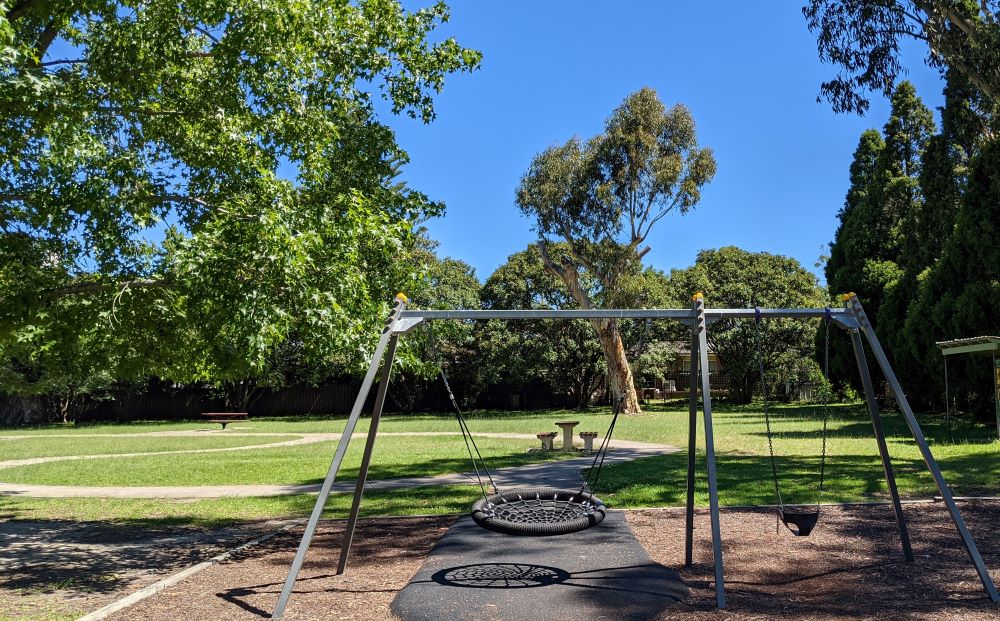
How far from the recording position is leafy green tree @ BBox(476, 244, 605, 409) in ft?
117

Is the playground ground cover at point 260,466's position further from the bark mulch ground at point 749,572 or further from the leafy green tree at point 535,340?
the leafy green tree at point 535,340

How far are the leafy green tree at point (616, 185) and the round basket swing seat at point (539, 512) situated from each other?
2329 centimetres

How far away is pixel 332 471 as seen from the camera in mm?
5227

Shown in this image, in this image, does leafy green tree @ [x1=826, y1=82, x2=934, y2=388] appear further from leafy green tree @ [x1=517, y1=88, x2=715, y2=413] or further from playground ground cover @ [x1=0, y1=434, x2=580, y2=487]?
playground ground cover @ [x1=0, y1=434, x2=580, y2=487]

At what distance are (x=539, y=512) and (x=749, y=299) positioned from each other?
116 feet

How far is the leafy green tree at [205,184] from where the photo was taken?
237 inches

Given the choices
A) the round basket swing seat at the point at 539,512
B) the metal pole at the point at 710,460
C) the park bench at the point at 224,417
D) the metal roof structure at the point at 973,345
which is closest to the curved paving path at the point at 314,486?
the round basket swing seat at the point at 539,512

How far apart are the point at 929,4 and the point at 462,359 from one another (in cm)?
2618

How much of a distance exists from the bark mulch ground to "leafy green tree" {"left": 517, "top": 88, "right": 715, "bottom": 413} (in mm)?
22260

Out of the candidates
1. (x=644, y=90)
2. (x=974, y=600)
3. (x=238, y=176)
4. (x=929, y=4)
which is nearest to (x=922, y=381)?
(x=929, y=4)

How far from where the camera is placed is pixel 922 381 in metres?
22.0

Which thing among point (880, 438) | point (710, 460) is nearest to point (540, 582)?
point (710, 460)

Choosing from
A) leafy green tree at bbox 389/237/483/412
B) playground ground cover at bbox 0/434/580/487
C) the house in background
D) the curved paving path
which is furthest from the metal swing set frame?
the house in background

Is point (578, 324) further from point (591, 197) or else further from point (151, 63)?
point (151, 63)
